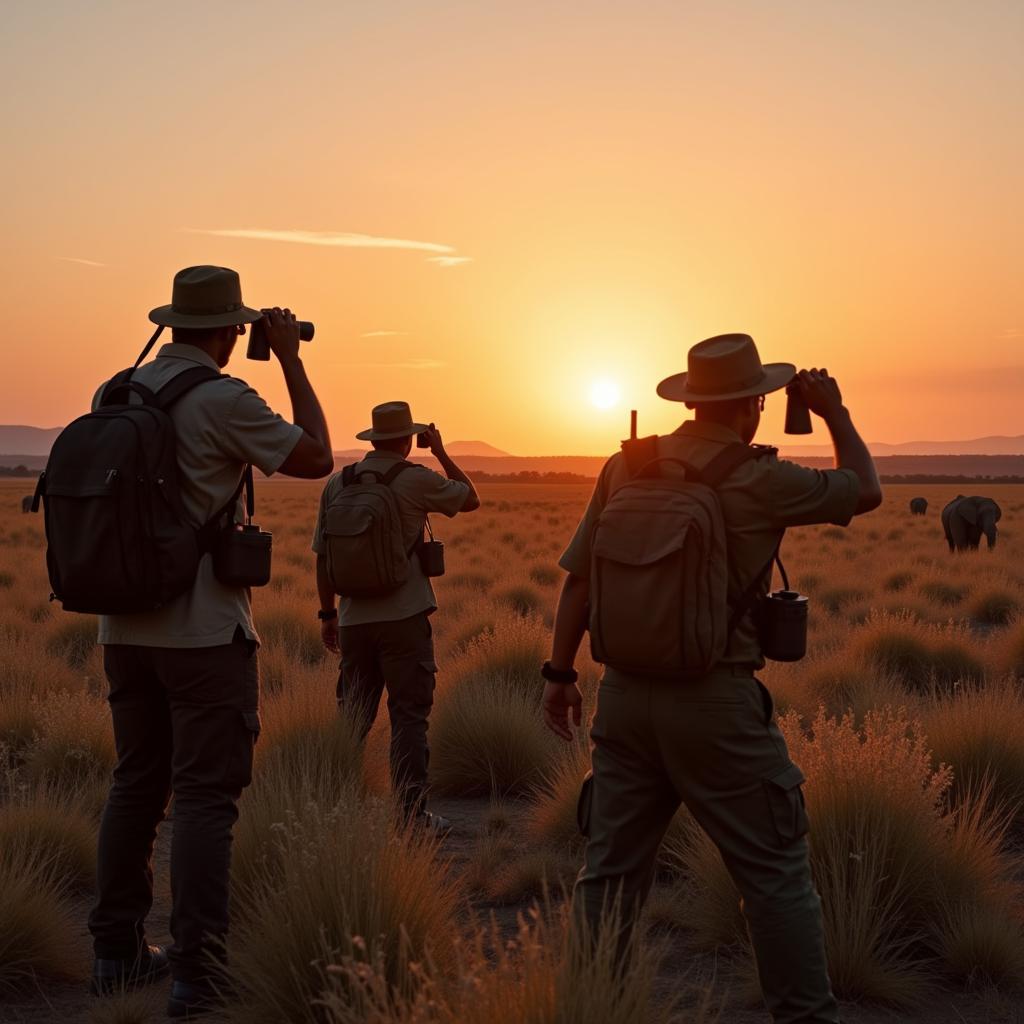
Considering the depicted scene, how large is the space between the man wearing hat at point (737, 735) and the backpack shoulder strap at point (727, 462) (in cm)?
2

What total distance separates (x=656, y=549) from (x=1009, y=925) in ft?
8.72

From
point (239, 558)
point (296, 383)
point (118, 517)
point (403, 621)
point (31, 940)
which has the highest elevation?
point (296, 383)

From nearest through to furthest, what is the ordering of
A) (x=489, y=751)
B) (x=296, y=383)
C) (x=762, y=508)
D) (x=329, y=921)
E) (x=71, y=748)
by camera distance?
(x=762, y=508), (x=329, y=921), (x=296, y=383), (x=71, y=748), (x=489, y=751)

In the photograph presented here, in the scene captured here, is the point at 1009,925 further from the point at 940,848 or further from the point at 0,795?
the point at 0,795

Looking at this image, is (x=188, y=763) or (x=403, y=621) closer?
(x=188, y=763)

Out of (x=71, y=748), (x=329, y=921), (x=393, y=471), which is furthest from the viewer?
(x=71, y=748)

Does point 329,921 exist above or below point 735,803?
below

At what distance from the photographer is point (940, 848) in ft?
17.0

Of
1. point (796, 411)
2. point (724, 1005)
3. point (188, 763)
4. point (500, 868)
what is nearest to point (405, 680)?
point (500, 868)

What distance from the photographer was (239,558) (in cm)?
406

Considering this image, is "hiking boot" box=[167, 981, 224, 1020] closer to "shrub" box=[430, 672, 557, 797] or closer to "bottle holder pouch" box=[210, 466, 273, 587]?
"bottle holder pouch" box=[210, 466, 273, 587]

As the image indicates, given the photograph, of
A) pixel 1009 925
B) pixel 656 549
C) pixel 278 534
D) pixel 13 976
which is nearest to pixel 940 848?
pixel 1009 925

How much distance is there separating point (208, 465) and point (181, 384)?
0.93ft

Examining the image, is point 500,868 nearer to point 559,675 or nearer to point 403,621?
point 403,621
